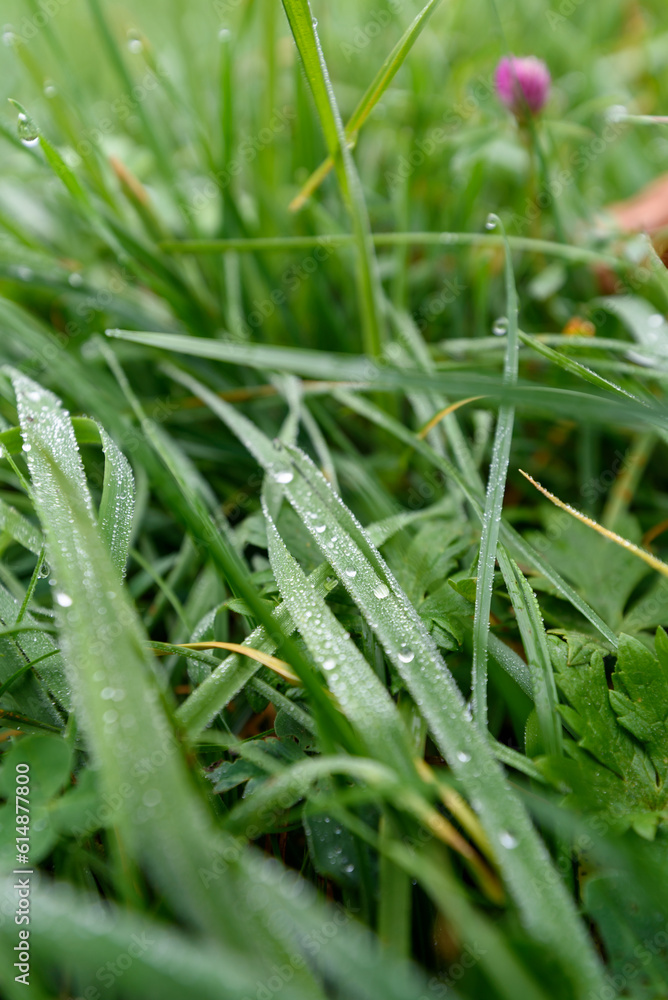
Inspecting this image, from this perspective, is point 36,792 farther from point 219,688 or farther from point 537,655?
point 537,655

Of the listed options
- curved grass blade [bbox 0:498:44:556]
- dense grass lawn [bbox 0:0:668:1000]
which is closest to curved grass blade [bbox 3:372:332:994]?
dense grass lawn [bbox 0:0:668:1000]

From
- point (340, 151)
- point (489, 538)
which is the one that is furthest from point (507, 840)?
point (340, 151)

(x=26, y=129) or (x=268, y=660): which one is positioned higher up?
(x=26, y=129)

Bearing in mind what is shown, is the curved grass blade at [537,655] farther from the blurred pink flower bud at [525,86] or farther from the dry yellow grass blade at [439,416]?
the blurred pink flower bud at [525,86]

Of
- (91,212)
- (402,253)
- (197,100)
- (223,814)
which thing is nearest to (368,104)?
(402,253)

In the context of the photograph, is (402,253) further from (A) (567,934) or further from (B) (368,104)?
(A) (567,934)

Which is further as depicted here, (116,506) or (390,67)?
(390,67)

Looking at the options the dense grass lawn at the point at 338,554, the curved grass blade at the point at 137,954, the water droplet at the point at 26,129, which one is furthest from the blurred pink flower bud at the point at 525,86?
the curved grass blade at the point at 137,954
